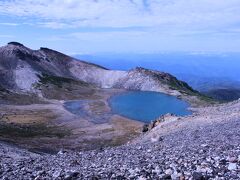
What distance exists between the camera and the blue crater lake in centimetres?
12149

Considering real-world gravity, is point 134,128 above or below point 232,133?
below

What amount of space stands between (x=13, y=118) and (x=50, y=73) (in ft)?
286

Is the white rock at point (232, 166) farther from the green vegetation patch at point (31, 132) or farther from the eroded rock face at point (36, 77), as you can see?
the eroded rock face at point (36, 77)

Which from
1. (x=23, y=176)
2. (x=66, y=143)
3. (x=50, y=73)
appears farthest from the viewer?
(x=50, y=73)

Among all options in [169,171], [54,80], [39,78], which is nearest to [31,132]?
[169,171]

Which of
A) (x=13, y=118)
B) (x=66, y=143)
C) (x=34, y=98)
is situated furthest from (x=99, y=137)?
(x=34, y=98)

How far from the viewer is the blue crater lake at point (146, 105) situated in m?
121

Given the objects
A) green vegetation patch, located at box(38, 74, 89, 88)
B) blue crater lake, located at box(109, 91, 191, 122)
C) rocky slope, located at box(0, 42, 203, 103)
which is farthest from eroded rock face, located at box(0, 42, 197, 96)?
blue crater lake, located at box(109, 91, 191, 122)

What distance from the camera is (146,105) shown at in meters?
142

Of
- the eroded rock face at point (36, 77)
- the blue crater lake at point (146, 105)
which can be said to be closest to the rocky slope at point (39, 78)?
the eroded rock face at point (36, 77)

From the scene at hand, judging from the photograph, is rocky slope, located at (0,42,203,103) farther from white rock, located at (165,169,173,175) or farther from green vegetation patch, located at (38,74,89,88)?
white rock, located at (165,169,173,175)

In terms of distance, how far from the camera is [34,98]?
14500 centimetres

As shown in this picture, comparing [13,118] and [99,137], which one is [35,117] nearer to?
[13,118]

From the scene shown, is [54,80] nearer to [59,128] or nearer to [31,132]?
[59,128]
